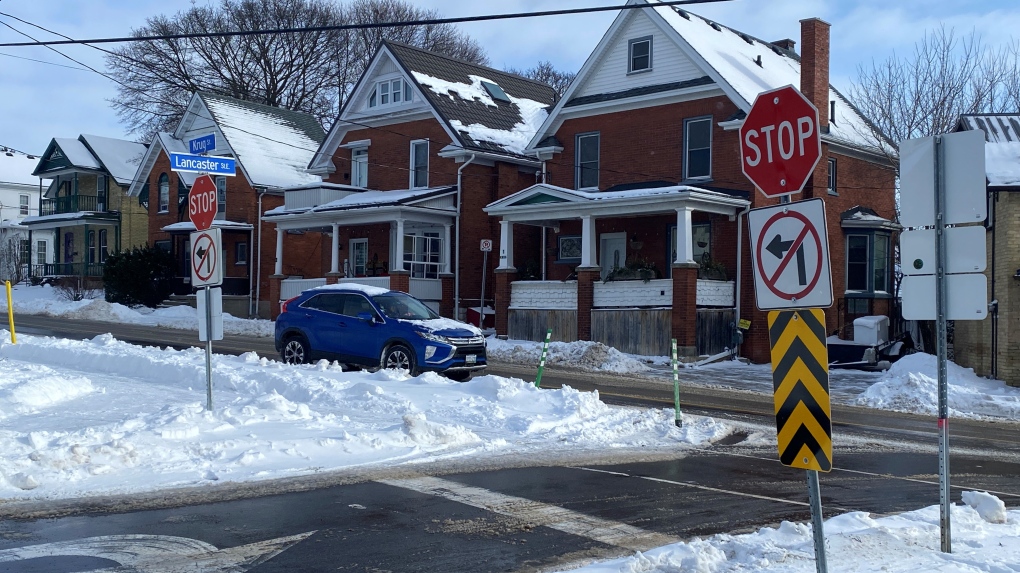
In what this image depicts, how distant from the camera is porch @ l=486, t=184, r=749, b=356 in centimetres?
2614

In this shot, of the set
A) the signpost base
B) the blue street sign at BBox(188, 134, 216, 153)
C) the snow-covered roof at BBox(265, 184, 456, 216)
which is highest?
the snow-covered roof at BBox(265, 184, 456, 216)

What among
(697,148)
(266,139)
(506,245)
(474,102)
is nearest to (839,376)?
(697,148)

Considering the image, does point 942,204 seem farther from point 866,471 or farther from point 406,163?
point 406,163

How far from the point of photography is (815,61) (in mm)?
28328

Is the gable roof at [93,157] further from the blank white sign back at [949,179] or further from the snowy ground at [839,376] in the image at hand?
the blank white sign back at [949,179]

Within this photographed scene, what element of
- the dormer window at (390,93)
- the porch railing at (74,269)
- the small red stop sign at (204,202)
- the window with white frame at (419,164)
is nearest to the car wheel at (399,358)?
the small red stop sign at (204,202)

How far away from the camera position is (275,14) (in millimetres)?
55781

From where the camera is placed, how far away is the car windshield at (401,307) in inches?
732

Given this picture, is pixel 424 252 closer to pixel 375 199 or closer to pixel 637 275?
pixel 375 199

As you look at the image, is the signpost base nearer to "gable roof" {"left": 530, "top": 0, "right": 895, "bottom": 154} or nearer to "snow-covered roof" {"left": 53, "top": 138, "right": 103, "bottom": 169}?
"gable roof" {"left": 530, "top": 0, "right": 895, "bottom": 154}

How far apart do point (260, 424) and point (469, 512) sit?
4.41m

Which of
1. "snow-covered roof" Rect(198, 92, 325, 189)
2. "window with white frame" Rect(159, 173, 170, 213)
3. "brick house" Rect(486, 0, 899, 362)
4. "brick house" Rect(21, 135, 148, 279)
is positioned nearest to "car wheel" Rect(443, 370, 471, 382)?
"brick house" Rect(486, 0, 899, 362)

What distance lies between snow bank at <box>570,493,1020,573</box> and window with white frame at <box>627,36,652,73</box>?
24248 millimetres

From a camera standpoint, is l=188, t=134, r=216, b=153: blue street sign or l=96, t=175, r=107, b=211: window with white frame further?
l=96, t=175, r=107, b=211: window with white frame
